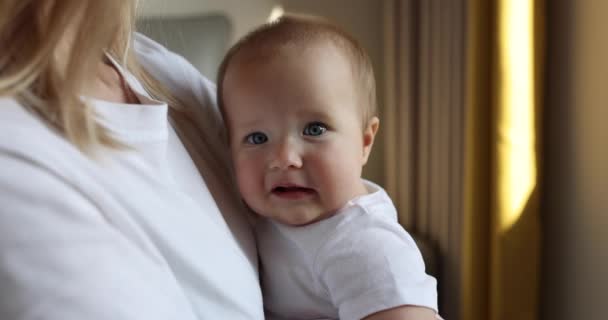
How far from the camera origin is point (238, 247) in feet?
2.49

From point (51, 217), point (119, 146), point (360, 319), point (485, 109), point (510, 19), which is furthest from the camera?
point (485, 109)

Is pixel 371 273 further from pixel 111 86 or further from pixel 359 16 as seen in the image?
pixel 359 16

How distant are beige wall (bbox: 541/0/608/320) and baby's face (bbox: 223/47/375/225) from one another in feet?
2.55

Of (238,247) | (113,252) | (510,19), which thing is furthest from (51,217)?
(510,19)

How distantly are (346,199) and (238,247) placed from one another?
14 cm

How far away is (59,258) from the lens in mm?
516

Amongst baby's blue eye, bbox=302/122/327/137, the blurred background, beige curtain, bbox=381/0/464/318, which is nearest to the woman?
baby's blue eye, bbox=302/122/327/137

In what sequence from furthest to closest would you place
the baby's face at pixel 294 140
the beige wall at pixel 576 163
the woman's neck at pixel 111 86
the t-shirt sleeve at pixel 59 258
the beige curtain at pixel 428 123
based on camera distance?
the beige curtain at pixel 428 123
the beige wall at pixel 576 163
the baby's face at pixel 294 140
the woman's neck at pixel 111 86
the t-shirt sleeve at pixel 59 258

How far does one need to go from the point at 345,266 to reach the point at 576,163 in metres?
0.92

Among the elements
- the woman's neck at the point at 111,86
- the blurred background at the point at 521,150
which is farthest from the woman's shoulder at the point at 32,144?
the blurred background at the point at 521,150

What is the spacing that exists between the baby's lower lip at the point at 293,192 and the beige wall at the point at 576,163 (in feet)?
2.68

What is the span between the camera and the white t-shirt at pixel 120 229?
1.67 ft

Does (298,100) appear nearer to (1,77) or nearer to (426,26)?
(1,77)

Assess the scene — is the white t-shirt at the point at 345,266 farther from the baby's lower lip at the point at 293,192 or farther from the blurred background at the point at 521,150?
the blurred background at the point at 521,150
